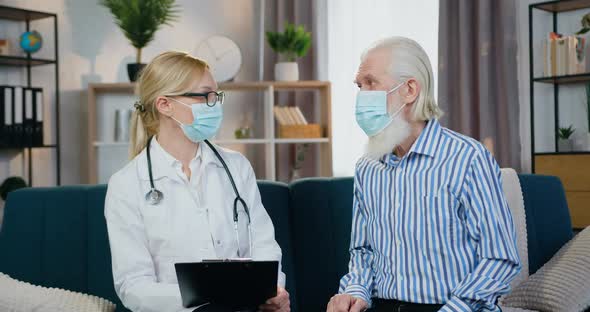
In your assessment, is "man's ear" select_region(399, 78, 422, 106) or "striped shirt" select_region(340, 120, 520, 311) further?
"man's ear" select_region(399, 78, 422, 106)

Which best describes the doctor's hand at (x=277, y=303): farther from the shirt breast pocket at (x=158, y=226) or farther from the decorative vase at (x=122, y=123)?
the decorative vase at (x=122, y=123)

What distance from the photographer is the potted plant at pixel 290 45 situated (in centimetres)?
511

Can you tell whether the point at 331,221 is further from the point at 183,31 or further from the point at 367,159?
the point at 183,31

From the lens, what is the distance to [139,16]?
474 cm

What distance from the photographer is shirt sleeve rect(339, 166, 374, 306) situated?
184cm

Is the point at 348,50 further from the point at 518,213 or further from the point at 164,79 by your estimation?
the point at 164,79

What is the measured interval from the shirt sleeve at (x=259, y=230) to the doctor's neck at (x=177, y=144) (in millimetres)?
162

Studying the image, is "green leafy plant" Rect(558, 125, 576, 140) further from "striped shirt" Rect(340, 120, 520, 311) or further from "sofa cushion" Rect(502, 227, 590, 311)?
"striped shirt" Rect(340, 120, 520, 311)

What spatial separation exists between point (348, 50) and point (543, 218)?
2.78 meters

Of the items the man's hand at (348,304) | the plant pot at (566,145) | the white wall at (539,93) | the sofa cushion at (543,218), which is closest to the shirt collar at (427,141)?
the man's hand at (348,304)

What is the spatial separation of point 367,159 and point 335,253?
689 millimetres

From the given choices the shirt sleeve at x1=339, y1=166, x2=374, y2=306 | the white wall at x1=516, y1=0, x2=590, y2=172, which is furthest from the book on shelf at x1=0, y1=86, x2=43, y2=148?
the shirt sleeve at x1=339, y1=166, x2=374, y2=306

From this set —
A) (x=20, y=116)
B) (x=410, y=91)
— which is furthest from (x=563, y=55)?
(x=20, y=116)

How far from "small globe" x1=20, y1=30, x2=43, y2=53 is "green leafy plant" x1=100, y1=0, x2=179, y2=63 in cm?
48
